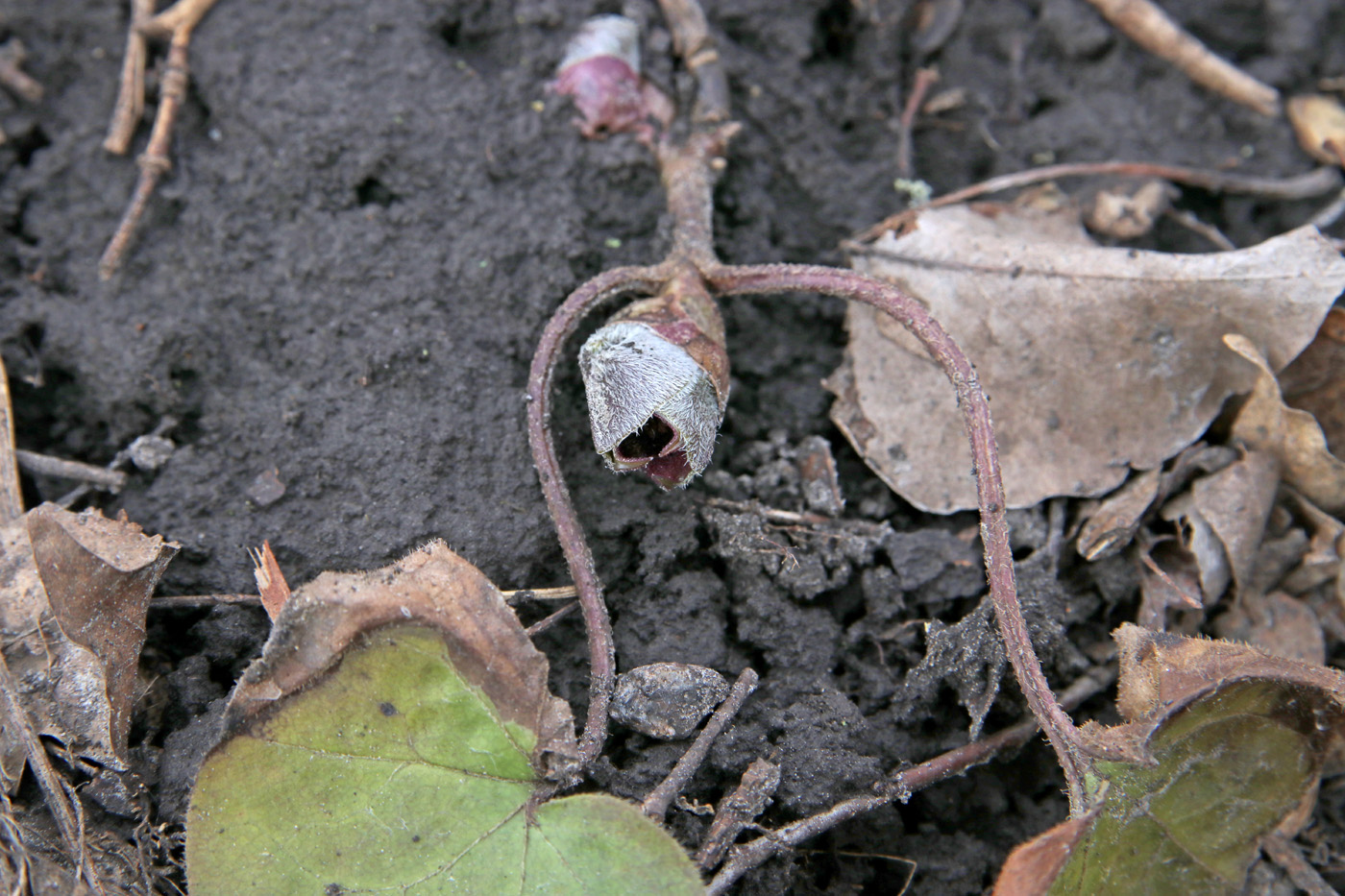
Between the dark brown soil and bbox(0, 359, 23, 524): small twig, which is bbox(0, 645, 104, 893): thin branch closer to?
the dark brown soil

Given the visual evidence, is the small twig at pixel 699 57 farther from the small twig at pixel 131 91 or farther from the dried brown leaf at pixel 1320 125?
the dried brown leaf at pixel 1320 125

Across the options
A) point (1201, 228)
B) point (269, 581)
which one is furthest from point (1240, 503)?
point (269, 581)

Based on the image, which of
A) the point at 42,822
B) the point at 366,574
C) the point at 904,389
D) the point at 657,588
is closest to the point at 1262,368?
the point at 904,389

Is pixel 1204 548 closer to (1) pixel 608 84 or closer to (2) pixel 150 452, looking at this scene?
(1) pixel 608 84

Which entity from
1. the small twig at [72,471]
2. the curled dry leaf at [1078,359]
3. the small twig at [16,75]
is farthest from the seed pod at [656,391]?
the small twig at [16,75]

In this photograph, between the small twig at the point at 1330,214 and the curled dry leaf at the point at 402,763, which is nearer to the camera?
the curled dry leaf at the point at 402,763
